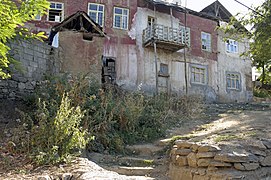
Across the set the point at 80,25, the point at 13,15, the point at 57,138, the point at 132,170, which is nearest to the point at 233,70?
the point at 80,25

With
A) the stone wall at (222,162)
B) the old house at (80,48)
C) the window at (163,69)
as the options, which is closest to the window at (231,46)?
the window at (163,69)

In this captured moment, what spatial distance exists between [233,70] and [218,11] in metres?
5.59

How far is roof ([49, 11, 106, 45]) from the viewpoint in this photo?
12219 mm

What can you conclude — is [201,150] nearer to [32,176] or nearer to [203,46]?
[32,176]

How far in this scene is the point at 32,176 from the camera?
4234 millimetres

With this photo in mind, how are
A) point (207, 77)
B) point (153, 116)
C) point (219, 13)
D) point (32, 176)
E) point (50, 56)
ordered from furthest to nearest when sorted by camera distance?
1. point (219, 13)
2. point (207, 77)
3. point (50, 56)
4. point (153, 116)
5. point (32, 176)

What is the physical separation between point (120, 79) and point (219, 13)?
41.1 ft

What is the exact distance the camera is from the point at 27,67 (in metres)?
9.20

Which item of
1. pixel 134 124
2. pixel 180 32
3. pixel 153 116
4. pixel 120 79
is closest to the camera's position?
pixel 134 124

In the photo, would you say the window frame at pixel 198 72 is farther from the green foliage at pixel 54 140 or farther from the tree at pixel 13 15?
the tree at pixel 13 15

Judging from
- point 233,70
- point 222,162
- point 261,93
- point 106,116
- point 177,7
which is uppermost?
point 177,7

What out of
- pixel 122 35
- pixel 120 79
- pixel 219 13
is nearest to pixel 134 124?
pixel 120 79

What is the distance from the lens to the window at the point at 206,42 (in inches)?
844

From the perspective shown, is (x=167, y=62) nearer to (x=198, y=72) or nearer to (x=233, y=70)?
(x=198, y=72)
